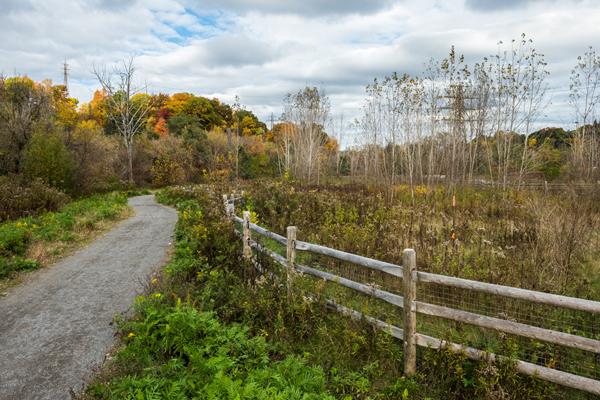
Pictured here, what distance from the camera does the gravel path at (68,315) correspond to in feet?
14.6

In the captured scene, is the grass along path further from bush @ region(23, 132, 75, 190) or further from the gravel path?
bush @ region(23, 132, 75, 190)

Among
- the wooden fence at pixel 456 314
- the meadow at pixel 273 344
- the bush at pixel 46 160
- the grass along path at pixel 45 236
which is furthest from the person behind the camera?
the bush at pixel 46 160

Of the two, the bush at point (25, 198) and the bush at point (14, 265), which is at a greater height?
the bush at point (25, 198)

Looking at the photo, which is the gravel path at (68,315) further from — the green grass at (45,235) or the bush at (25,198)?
the bush at (25,198)

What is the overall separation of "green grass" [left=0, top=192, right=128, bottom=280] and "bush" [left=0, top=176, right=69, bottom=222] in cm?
50

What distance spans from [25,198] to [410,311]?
1432 centimetres

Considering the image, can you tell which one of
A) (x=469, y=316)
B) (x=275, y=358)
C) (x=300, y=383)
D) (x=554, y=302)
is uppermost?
(x=554, y=302)

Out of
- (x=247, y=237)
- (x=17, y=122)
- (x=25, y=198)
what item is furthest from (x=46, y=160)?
(x=247, y=237)

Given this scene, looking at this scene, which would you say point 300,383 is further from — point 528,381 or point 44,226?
point 44,226

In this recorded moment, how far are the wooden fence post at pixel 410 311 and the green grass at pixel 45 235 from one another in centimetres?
786

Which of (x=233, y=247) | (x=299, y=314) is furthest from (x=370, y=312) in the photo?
(x=233, y=247)

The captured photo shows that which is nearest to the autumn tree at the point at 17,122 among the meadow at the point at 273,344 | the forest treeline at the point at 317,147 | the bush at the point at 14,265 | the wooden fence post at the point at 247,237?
the forest treeline at the point at 317,147

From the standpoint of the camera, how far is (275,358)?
16.3 ft

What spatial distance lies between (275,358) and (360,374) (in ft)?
3.71
